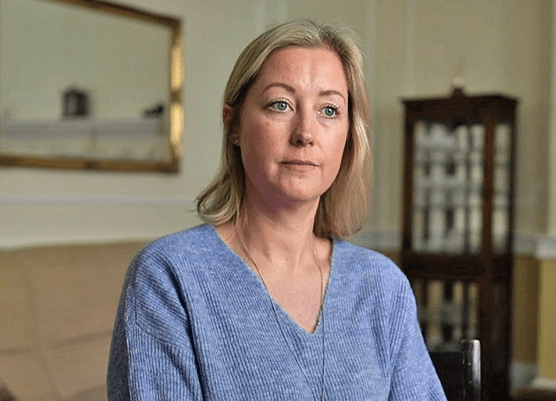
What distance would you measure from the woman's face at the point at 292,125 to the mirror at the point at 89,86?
2522mm

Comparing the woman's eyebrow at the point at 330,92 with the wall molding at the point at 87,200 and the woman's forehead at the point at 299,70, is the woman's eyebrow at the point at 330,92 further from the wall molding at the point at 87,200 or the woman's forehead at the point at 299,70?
the wall molding at the point at 87,200

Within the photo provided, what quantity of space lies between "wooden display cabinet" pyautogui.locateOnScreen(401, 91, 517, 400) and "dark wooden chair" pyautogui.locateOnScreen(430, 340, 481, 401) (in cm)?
284

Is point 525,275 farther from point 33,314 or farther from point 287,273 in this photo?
point 287,273

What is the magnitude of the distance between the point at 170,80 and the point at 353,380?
326 cm

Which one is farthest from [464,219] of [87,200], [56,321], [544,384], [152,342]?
[152,342]

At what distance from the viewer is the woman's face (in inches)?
54.0

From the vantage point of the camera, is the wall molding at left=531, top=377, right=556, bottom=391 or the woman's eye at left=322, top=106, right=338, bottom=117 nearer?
the woman's eye at left=322, top=106, right=338, bottom=117

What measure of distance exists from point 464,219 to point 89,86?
230 cm

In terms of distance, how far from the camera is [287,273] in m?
1.46

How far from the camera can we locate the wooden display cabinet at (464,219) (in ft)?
14.5

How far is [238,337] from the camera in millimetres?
1305

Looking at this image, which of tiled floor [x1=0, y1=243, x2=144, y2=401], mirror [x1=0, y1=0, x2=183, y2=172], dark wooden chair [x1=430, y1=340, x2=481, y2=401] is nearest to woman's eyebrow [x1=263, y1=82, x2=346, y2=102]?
dark wooden chair [x1=430, y1=340, x2=481, y2=401]

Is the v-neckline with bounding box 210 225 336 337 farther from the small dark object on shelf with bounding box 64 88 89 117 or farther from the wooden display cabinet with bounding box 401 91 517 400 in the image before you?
the wooden display cabinet with bounding box 401 91 517 400

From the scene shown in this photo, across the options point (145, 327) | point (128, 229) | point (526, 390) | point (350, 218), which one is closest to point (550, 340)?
point (526, 390)
